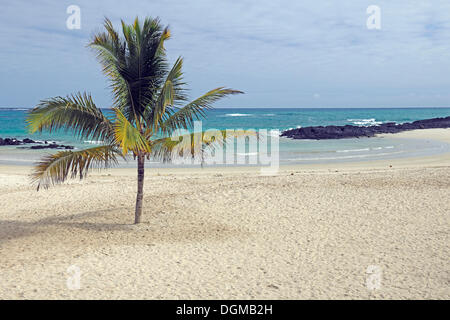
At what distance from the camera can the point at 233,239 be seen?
854cm

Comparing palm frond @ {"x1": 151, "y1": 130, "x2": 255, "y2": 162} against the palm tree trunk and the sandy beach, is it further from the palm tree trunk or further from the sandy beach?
the sandy beach

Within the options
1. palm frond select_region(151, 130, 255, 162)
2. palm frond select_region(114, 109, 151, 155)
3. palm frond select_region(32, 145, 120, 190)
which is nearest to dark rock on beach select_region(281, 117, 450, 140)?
palm frond select_region(151, 130, 255, 162)

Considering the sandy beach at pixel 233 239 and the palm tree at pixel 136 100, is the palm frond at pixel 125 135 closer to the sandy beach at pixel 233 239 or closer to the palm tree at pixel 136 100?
the palm tree at pixel 136 100

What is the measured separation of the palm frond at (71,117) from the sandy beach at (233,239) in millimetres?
2258

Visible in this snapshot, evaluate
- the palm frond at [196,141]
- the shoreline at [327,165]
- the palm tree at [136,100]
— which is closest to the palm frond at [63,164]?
the palm tree at [136,100]

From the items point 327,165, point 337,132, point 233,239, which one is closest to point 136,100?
point 233,239

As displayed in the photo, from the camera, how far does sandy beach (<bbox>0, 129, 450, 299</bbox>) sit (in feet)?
19.8

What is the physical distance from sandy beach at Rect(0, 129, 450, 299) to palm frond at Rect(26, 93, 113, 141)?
2258 mm

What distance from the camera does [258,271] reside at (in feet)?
21.9

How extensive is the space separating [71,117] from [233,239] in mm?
4038

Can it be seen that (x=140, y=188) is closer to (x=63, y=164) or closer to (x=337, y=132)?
(x=63, y=164)

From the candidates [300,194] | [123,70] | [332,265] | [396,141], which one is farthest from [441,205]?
[396,141]

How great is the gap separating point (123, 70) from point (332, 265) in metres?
5.56
